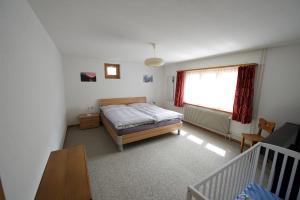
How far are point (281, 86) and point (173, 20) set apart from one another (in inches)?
107

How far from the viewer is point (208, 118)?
389 cm

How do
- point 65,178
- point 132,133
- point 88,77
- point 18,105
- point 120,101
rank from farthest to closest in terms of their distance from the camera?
point 120,101, point 88,77, point 132,133, point 65,178, point 18,105

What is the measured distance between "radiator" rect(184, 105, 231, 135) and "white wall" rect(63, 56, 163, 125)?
6.84 ft

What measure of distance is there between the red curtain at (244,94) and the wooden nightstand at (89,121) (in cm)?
412

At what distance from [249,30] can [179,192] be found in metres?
2.59

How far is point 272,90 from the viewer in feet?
8.96

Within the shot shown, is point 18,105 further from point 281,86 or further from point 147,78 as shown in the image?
point 147,78

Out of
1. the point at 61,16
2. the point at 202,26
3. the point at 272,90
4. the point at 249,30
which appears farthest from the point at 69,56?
the point at 272,90

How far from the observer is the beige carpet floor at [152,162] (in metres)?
1.82

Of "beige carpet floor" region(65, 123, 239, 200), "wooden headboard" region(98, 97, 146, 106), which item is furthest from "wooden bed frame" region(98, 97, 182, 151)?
"beige carpet floor" region(65, 123, 239, 200)

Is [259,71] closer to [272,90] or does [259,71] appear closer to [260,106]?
[272,90]

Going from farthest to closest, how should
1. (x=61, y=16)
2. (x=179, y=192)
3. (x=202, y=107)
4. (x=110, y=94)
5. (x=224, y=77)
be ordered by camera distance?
1. (x=110, y=94)
2. (x=202, y=107)
3. (x=224, y=77)
4. (x=179, y=192)
5. (x=61, y=16)

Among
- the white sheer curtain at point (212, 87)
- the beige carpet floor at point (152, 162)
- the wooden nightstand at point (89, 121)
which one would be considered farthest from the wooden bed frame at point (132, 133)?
the white sheer curtain at point (212, 87)

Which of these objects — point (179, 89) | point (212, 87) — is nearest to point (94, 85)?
point (179, 89)
